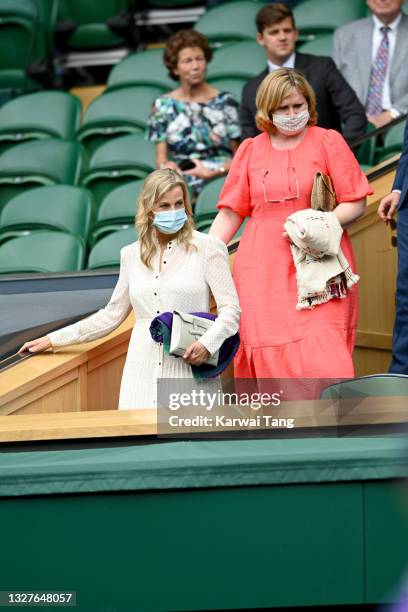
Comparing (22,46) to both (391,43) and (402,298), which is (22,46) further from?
(402,298)

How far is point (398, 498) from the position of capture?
3186 millimetres

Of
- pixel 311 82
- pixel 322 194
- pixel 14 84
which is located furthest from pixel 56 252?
pixel 14 84

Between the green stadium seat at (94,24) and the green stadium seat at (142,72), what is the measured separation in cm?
65

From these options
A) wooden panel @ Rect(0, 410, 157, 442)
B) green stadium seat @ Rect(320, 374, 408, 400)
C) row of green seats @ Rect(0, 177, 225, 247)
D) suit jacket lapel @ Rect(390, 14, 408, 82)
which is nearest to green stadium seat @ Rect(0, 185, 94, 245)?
row of green seats @ Rect(0, 177, 225, 247)

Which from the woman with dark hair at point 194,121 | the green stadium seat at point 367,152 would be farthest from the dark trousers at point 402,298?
the woman with dark hair at point 194,121

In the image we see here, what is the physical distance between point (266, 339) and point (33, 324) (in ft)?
2.68

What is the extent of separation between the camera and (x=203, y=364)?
12.6ft

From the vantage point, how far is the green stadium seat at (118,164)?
6.73 metres

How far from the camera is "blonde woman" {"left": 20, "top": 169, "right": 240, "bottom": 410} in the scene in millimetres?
3926

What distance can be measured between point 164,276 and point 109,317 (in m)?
0.24

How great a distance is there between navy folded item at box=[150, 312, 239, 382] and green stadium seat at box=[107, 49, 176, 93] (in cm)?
398

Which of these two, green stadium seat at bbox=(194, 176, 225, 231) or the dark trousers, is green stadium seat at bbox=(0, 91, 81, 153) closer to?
green stadium seat at bbox=(194, 176, 225, 231)

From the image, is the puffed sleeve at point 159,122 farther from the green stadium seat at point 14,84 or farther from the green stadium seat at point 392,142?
the green stadium seat at point 14,84

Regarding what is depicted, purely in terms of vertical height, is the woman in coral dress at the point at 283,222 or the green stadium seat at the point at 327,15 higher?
the green stadium seat at the point at 327,15
